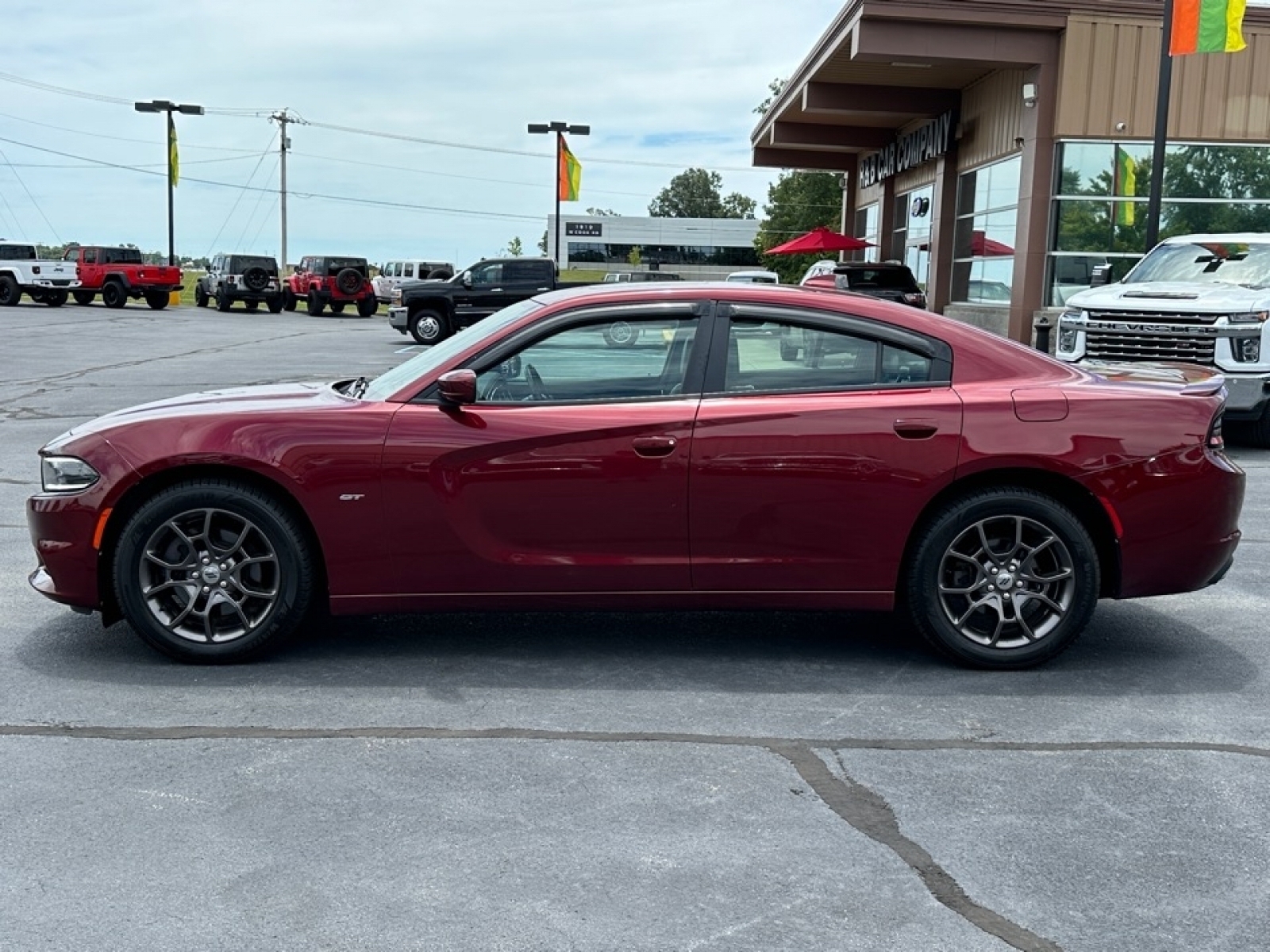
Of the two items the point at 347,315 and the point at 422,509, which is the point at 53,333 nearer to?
the point at 347,315

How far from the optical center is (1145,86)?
69.7ft

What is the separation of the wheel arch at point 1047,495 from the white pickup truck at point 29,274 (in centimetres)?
4286

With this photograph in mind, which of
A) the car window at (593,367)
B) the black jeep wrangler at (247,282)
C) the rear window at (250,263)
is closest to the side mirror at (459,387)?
the car window at (593,367)

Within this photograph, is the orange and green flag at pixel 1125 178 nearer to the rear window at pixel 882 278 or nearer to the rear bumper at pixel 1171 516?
the rear window at pixel 882 278

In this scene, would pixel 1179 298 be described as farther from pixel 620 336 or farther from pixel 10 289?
pixel 10 289

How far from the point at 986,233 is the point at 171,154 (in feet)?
120

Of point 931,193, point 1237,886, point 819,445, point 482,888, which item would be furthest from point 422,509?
point 931,193

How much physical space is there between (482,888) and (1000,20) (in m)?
20.3

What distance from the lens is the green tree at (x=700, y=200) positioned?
141 metres

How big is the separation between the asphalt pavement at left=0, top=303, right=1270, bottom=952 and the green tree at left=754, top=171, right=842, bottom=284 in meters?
74.4

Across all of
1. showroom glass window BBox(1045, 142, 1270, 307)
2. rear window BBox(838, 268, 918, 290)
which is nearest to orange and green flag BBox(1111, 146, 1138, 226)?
showroom glass window BBox(1045, 142, 1270, 307)

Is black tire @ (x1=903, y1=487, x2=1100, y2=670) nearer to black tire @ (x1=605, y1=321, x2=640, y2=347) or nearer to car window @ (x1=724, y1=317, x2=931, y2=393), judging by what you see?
car window @ (x1=724, y1=317, x2=931, y2=393)

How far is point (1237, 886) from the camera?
3492 mm

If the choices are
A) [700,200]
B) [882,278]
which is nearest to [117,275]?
[882,278]
